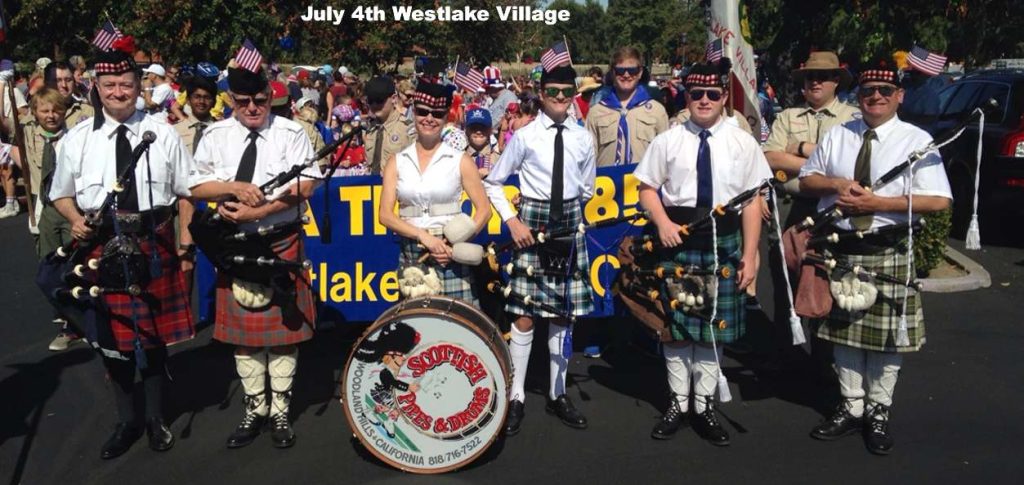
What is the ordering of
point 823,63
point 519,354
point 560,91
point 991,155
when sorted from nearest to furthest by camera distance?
point 560,91, point 519,354, point 823,63, point 991,155

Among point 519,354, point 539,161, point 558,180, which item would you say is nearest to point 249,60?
point 539,161

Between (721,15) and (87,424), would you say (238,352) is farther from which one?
(721,15)

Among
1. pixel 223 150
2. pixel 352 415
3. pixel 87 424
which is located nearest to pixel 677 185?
pixel 352 415

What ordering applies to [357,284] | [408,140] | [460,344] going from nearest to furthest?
[460,344], [357,284], [408,140]

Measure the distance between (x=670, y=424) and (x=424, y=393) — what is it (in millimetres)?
1407

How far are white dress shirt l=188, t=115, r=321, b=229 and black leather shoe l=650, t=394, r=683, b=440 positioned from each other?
7.54 ft

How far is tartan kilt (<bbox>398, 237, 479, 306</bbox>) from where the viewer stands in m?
4.80

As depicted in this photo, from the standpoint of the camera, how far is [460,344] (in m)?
4.35

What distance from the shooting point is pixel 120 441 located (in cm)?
484

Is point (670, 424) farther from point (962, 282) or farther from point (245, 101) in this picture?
point (962, 282)

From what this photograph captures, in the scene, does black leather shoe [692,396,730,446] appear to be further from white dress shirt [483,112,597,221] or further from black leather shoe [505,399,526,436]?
white dress shirt [483,112,597,221]

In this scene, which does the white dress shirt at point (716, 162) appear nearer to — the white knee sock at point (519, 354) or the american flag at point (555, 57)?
the american flag at point (555, 57)

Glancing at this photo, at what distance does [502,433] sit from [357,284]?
1894 millimetres

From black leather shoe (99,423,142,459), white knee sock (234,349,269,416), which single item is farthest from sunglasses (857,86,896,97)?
black leather shoe (99,423,142,459)
